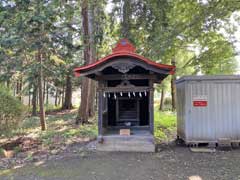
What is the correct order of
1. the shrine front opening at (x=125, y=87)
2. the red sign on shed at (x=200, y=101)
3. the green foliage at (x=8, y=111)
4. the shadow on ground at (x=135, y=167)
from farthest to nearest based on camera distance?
1. the green foliage at (x=8, y=111)
2. the red sign on shed at (x=200, y=101)
3. the shrine front opening at (x=125, y=87)
4. the shadow on ground at (x=135, y=167)

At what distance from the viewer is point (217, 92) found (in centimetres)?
814

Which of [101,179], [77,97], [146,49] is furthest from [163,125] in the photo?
[77,97]

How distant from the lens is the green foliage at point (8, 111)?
8.90 m

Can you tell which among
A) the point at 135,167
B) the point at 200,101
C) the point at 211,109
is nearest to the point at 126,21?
the point at 200,101

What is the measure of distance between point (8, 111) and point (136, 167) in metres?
5.06

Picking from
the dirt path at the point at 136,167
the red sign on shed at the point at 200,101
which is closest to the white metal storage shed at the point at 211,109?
the red sign on shed at the point at 200,101

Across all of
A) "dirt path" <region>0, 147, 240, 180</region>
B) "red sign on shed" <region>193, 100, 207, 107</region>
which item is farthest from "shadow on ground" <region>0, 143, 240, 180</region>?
"red sign on shed" <region>193, 100, 207, 107</region>

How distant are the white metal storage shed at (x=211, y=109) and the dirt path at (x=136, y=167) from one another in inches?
28.3

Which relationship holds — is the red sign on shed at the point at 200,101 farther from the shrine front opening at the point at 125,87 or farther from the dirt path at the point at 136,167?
the dirt path at the point at 136,167

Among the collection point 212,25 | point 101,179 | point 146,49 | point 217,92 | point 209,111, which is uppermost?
point 212,25

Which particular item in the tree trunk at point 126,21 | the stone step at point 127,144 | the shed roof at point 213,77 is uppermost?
the tree trunk at point 126,21

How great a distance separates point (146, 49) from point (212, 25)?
3.25 m

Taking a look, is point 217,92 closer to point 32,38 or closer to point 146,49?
point 146,49

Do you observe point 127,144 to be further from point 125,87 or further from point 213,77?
point 213,77
